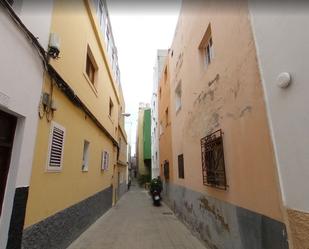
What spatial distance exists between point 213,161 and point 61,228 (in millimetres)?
3463

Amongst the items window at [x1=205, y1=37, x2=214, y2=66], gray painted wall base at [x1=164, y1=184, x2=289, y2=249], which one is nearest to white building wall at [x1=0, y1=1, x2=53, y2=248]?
gray painted wall base at [x1=164, y1=184, x2=289, y2=249]

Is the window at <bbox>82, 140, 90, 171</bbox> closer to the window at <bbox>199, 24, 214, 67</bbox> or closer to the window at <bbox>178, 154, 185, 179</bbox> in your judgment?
the window at <bbox>178, 154, 185, 179</bbox>

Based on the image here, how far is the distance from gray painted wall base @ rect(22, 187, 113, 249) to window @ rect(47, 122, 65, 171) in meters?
0.93

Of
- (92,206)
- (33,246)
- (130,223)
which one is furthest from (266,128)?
(130,223)

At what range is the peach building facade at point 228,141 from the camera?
279cm

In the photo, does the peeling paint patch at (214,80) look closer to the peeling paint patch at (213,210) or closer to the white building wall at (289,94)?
the white building wall at (289,94)

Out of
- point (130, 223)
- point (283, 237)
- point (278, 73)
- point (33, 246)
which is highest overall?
point (278, 73)

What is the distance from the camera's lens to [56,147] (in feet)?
13.7

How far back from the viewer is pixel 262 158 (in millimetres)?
2811

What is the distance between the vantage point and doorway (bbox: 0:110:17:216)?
112 inches

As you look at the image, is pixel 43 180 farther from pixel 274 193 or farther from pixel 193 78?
pixel 193 78

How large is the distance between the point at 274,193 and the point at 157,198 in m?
10.5

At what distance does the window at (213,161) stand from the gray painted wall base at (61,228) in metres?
3.23

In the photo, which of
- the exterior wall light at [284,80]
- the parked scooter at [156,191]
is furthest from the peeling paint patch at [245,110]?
the parked scooter at [156,191]
